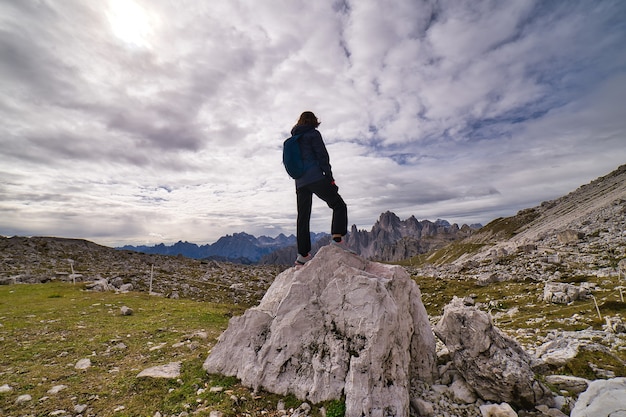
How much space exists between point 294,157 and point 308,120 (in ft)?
5.62

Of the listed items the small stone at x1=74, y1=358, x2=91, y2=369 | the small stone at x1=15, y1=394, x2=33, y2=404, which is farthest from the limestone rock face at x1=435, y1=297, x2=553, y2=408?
the small stone at x1=74, y1=358, x2=91, y2=369

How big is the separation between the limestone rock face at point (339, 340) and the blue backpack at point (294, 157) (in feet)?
11.8

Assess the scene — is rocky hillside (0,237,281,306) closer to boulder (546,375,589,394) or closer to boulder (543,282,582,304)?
boulder (546,375,589,394)

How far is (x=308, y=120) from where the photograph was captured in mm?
→ 11430

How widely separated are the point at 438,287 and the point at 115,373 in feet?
193

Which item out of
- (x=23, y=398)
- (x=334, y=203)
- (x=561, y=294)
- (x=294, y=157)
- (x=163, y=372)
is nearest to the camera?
(x=23, y=398)

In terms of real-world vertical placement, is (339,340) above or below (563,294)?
above

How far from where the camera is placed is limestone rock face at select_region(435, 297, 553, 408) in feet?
28.3

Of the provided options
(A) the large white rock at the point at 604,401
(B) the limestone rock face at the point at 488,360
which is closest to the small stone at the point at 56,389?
(B) the limestone rock face at the point at 488,360

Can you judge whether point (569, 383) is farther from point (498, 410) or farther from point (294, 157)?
point (294, 157)

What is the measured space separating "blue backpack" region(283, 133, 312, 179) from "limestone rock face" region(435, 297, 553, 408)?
7.63 m

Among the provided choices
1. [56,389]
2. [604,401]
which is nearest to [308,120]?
[604,401]

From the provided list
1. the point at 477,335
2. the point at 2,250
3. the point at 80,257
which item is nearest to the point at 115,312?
the point at 477,335

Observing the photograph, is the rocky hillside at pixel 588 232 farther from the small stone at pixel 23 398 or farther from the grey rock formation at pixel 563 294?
the small stone at pixel 23 398
